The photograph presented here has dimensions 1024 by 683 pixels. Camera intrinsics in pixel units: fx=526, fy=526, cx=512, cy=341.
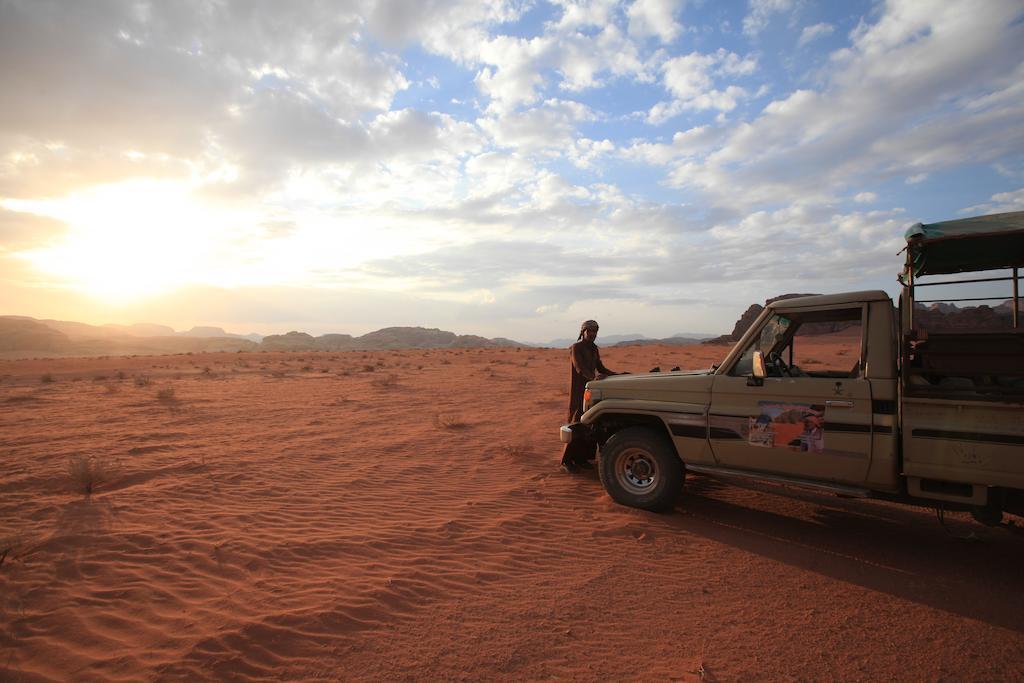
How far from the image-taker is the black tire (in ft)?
18.7

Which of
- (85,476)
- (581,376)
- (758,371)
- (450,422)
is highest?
(758,371)

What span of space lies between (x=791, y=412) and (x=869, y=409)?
0.59 metres

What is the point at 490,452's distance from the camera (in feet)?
29.1

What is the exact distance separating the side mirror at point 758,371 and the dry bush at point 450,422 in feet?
23.0

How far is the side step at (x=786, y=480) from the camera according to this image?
4586mm

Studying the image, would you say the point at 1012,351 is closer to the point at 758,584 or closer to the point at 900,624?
the point at 900,624

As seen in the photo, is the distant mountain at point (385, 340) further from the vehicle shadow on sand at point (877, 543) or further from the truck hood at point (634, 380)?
the vehicle shadow on sand at point (877, 543)

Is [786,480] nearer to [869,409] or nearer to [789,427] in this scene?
[789,427]

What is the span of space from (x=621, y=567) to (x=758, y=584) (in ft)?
3.67

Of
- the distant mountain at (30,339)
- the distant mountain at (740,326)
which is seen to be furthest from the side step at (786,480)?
the distant mountain at (30,339)

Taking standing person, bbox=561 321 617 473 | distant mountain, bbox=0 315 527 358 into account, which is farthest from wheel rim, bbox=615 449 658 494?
distant mountain, bbox=0 315 527 358

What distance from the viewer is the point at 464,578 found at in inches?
174

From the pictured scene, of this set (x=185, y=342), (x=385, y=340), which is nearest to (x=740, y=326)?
(x=385, y=340)

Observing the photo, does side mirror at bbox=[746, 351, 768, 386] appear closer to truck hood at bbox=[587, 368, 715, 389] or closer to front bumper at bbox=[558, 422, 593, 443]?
truck hood at bbox=[587, 368, 715, 389]
